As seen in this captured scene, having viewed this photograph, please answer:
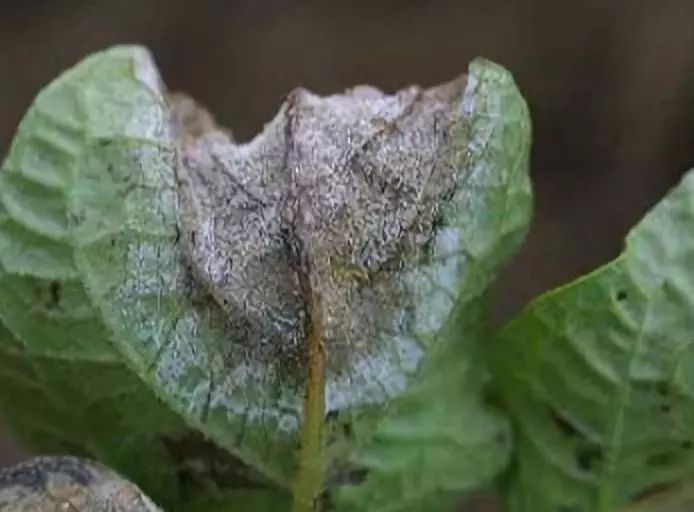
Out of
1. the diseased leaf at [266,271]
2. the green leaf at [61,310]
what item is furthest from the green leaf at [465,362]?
the green leaf at [61,310]

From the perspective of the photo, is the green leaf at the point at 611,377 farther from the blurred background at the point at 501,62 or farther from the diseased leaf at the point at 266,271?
the blurred background at the point at 501,62

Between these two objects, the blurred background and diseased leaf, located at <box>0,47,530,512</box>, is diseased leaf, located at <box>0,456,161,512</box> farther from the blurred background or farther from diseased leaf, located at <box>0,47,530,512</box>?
the blurred background

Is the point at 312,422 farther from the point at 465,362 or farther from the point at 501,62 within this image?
the point at 501,62

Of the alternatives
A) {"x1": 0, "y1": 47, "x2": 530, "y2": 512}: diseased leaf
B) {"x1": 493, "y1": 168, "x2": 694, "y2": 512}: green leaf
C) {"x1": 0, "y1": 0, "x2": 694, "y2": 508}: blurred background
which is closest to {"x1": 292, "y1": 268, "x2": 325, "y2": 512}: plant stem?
{"x1": 0, "y1": 47, "x2": 530, "y2": 512}: diseased leaf

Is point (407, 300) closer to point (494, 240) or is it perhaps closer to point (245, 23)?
point (494, 240)

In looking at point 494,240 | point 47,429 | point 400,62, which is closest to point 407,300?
point 494,240

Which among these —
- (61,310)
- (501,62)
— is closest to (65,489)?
(61,310)

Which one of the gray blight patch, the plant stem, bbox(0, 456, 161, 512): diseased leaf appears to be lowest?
bbox(0, 456, 161, 512): diseased leaf

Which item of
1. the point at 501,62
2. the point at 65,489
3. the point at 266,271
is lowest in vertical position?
the point at 65,489
